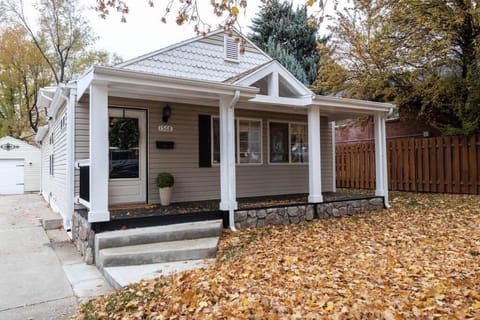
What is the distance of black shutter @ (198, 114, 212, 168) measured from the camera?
25.6ft

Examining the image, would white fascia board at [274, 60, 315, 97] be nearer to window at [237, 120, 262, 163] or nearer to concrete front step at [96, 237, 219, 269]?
window at [237, 120, 262, 163]

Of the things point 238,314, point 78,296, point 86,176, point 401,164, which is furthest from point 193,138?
point 401,164

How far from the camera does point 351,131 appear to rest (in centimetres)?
1546

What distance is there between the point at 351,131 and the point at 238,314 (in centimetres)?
1390

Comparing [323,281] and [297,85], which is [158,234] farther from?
[297,85]

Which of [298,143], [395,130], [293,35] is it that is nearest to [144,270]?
[298,143]

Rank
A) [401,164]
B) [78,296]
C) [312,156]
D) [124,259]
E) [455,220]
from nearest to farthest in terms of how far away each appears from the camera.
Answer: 1. [78,296]
2. [124,259]
3. [455,220]
4. [312,156]
5. [401,164]

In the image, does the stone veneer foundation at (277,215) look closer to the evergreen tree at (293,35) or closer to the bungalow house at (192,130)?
the bungalow house at (192,130)

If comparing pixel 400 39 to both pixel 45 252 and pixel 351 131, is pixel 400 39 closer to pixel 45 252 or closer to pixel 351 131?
pixel 351 131

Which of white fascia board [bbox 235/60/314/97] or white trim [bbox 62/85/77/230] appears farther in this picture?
white fascia board [bbox 235/60/314/97]

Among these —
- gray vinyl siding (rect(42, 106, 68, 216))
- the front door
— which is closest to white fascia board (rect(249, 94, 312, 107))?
the front door

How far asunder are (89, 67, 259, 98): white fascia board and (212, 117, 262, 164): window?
227 cm

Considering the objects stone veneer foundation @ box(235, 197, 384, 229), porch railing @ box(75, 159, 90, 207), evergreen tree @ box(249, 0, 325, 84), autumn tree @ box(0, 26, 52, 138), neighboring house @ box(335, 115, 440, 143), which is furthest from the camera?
autumn tree @ box(0, 26, 52, 138)

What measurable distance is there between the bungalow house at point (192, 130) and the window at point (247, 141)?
0.03 m
